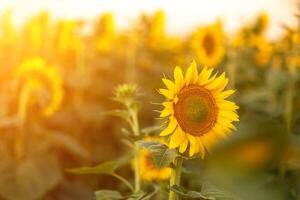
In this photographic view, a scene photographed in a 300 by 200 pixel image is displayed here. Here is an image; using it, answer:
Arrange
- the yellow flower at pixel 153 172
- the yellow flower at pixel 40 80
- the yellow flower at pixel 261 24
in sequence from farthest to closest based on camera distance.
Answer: the yellow flower at pixel 261 24 → the yellow flower at pixel 40 80 → the yellow flower at pixel 153 172

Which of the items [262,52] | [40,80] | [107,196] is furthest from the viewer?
[262,52]

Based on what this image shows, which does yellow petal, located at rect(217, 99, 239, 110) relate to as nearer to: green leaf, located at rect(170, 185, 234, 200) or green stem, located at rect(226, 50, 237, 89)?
green leaf, located at rect(170, 185, 234, 200)

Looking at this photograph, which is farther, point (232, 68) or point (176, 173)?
point (232, 68)

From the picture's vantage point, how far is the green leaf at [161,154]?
1.28 meters

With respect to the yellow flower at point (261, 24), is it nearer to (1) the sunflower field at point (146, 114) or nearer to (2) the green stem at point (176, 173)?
(1) the sunflower field at point (146, 114)

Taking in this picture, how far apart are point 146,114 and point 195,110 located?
354 cm

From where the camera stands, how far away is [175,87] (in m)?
1.29

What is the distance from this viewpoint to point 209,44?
13.8 feet

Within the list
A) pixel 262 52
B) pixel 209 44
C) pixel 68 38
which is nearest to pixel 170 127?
pixel 209 44

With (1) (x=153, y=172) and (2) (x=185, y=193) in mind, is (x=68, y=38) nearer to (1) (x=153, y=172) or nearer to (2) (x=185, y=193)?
(1) (x=153, y=172)

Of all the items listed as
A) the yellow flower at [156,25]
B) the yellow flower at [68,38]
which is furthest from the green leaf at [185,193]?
the yellow flower at [156,25]

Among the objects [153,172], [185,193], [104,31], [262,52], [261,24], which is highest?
[261,24]

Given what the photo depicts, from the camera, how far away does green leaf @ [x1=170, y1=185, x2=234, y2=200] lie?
1283mm

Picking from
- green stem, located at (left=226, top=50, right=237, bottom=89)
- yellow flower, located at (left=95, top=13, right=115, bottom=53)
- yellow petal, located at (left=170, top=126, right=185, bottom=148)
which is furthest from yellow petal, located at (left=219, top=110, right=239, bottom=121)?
yellow flower, located at (left=95, top=13, right=115, bottom=53)
